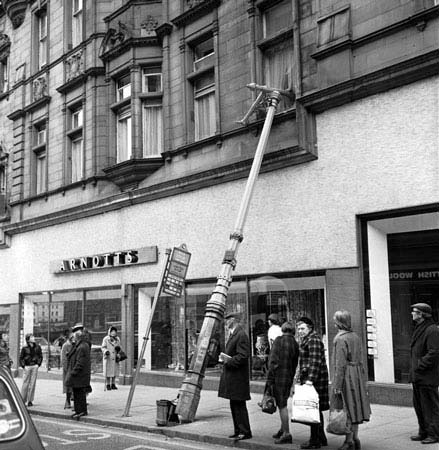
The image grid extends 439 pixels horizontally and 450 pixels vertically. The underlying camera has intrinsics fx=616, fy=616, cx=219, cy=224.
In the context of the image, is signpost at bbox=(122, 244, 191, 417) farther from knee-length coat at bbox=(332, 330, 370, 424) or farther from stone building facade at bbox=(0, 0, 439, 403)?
knee-length coat at bbox=(332, 330, 370, 424)

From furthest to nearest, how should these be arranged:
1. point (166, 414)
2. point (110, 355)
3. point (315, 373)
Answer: point (110, 355) < point (166, 414) < point (315, 373)

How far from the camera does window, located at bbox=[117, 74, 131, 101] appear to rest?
725 inches

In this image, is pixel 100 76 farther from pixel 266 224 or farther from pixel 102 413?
pixel 102 413

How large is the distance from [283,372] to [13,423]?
4.88 metres

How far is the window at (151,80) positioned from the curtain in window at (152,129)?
537 mm

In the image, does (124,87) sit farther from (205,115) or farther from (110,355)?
(110,355)

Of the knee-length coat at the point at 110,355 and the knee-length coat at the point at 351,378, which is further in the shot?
the knee-length coat at the point at 110,355

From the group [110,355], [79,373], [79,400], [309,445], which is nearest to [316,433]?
[309,445]

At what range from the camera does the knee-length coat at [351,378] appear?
7.72 meters

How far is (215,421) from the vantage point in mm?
10492

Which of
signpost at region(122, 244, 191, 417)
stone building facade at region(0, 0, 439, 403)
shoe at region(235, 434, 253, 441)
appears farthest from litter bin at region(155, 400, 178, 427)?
stone building facade at region(0, 0, 439, 403)

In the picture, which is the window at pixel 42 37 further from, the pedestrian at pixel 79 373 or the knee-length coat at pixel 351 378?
the knee-length coat at pixel 351 378

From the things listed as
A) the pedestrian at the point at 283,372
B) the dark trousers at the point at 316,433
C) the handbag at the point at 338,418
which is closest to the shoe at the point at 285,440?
the pedestrian at the point at 283,372

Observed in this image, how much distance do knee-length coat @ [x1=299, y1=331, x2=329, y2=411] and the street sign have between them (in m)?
4.01
